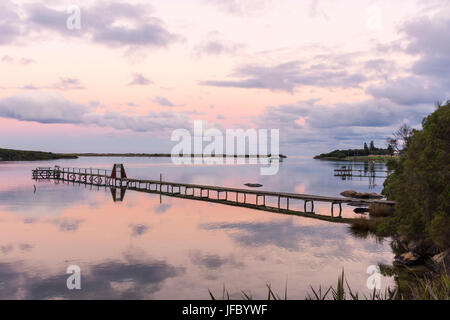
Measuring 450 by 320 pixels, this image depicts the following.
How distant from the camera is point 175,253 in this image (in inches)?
1155

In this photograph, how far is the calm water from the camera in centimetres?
2211

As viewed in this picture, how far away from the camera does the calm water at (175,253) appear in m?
22.1

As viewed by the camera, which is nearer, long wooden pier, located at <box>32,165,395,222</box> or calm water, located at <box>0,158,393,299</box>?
calm water, located at <box>0,158,393,299</box>

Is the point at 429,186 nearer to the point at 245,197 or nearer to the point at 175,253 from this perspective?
the point at 175,253

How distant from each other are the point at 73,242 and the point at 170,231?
30.9 ft

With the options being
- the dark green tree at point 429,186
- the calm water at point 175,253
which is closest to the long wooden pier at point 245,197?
the calm water at point 175,253

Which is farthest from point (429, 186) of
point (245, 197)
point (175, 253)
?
point (245, 197)

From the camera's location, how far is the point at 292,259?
2769 cm

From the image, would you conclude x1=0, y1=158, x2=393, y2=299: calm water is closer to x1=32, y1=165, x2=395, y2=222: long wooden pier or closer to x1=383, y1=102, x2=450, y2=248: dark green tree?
x1=32, y1=165, x2=395, y2=222: long wooden pier

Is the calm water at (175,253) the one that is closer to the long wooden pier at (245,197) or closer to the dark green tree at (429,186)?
the long wooden pier at (245,197)

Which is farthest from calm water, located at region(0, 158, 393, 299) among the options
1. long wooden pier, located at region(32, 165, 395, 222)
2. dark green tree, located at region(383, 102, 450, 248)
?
dark green tree, located at region(383, 102, 450, 248)

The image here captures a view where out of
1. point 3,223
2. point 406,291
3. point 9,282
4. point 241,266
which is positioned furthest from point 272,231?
point 3,223
